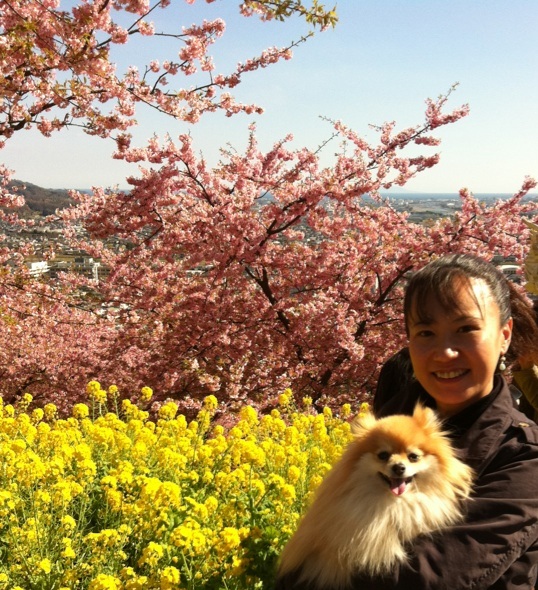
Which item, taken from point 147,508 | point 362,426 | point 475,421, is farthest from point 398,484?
point 147,508

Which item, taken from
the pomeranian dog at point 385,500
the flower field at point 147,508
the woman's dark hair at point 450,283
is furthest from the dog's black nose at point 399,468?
the flower field at point 147,508

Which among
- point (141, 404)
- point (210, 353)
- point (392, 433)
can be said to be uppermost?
point (392, 433)

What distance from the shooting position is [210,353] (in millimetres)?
7359

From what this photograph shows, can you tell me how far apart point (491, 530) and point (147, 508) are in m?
1.96

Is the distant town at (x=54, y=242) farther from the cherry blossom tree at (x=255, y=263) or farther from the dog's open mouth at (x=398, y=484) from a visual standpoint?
the dog's open mouth at (x=398, y=484)

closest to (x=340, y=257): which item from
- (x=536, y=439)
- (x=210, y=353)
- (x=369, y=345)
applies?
(x=369, y=345)

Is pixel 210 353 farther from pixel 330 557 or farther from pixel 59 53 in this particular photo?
pixel 330 557

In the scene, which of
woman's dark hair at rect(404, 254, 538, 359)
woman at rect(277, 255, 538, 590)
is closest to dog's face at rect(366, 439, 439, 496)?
woman at rect(277, 255, 538, 590)

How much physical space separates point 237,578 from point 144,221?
619 cm

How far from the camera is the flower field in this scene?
2557 mm

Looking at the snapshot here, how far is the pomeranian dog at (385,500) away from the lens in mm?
1434

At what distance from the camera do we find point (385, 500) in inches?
58.4

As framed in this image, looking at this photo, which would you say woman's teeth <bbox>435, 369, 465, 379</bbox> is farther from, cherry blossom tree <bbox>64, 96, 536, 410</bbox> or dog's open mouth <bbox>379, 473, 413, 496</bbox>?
cherry blossom tree <bbox>64, 96, 536, 410</bbox>

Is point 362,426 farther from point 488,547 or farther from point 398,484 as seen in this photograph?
point 488,547
